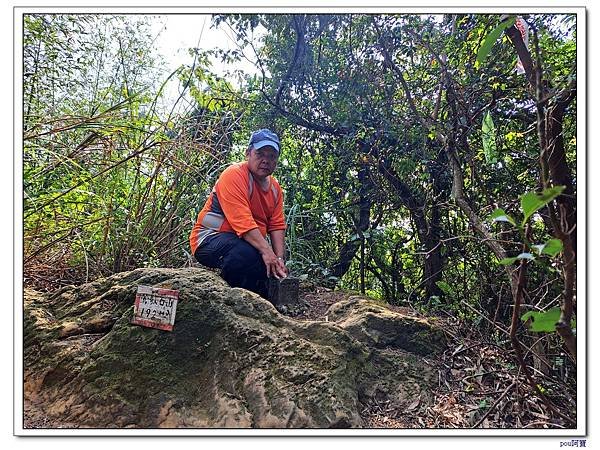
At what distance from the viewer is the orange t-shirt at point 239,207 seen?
163 cm

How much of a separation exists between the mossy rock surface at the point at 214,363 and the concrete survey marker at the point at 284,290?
8.2 inches

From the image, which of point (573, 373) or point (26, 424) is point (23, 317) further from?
point (573, 373)

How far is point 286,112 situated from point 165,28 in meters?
0.52

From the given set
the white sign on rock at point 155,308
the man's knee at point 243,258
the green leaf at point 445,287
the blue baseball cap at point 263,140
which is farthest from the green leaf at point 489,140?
the white sign on rock at point 155,308

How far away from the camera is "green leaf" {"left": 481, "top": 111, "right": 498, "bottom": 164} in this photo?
5.27 feet

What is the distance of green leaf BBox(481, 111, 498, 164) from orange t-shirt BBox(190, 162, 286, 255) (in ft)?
2.31

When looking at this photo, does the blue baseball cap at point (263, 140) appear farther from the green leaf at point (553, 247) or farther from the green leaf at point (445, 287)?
the green leaf at point (553, 247)

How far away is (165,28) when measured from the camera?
4.93 ft

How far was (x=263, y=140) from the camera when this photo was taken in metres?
1.67

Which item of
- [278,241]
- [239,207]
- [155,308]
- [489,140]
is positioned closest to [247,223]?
[239,207]

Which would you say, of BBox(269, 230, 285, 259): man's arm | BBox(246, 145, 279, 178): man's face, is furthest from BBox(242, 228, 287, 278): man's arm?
BBox(246, 145, 279, 178): man's face
